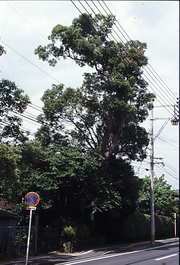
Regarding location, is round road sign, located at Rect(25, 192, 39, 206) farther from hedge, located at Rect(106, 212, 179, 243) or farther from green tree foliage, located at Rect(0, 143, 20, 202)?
hedge, located at Rect(106, 212, 179, 243)

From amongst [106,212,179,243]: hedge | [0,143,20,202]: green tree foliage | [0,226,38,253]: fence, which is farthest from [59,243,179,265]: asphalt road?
[106,212,179,243]: hedge

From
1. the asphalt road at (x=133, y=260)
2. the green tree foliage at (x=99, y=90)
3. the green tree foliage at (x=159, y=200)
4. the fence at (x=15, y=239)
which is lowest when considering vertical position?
the asphalt road at (x=133, y=260)

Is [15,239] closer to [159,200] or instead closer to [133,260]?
[133,260]

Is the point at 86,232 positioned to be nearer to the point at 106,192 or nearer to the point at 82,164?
the point at 106,192

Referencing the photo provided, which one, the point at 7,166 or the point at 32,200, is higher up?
the point at 7,166

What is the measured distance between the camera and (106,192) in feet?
59.4

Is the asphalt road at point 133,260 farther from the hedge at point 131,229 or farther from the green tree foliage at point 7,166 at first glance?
the hedge at point 131,229

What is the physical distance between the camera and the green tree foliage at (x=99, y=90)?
19172mm

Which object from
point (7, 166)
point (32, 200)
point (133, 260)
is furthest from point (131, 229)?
point (7, 166)

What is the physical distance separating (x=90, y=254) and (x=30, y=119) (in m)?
8.86

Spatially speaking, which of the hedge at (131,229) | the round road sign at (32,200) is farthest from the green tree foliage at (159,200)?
the round road sign at (32,200)

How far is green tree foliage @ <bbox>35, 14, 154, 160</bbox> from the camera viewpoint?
19.2m

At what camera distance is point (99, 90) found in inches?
787

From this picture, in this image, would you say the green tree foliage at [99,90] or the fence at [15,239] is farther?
the green tree foliage at [99,90]
